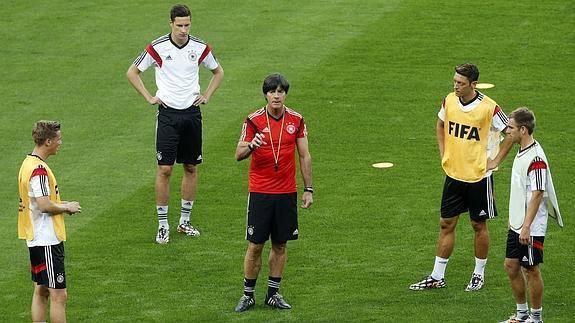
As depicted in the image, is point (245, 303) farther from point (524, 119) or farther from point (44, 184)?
point (524, 119)

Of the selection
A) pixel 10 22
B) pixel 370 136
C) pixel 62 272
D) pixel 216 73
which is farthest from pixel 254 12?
pixel 62 272

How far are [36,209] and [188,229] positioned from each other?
362cm

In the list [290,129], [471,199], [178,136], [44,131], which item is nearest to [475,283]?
[471,199]

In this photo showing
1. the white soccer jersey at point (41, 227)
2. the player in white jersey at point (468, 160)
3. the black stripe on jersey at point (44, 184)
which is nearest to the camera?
the black stripe on jersey at point (44, 184)

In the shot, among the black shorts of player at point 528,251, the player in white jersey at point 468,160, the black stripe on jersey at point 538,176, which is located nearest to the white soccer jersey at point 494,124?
the player in white jersey at point 468,160

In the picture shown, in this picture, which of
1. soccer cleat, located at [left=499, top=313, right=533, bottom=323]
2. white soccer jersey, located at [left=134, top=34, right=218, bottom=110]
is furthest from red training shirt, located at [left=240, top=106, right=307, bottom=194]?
white soccer jersey, located at [left=134, top=34, right=218, bottom=110]

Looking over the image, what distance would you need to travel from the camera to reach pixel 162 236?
43.7ft

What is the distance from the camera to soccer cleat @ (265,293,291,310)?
11.3 m

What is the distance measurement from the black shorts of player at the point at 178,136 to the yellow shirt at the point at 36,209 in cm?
325

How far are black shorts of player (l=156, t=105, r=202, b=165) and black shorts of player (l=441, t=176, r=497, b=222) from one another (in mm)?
3197

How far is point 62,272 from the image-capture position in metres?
10.2

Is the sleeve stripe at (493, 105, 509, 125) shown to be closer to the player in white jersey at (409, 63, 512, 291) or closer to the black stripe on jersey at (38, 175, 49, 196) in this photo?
the player in white jersey at (409, 63, 512, 291)

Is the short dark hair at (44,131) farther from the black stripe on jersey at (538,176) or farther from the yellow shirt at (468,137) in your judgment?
the black stripe on jersey at (538,176)

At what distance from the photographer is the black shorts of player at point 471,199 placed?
11.6m
